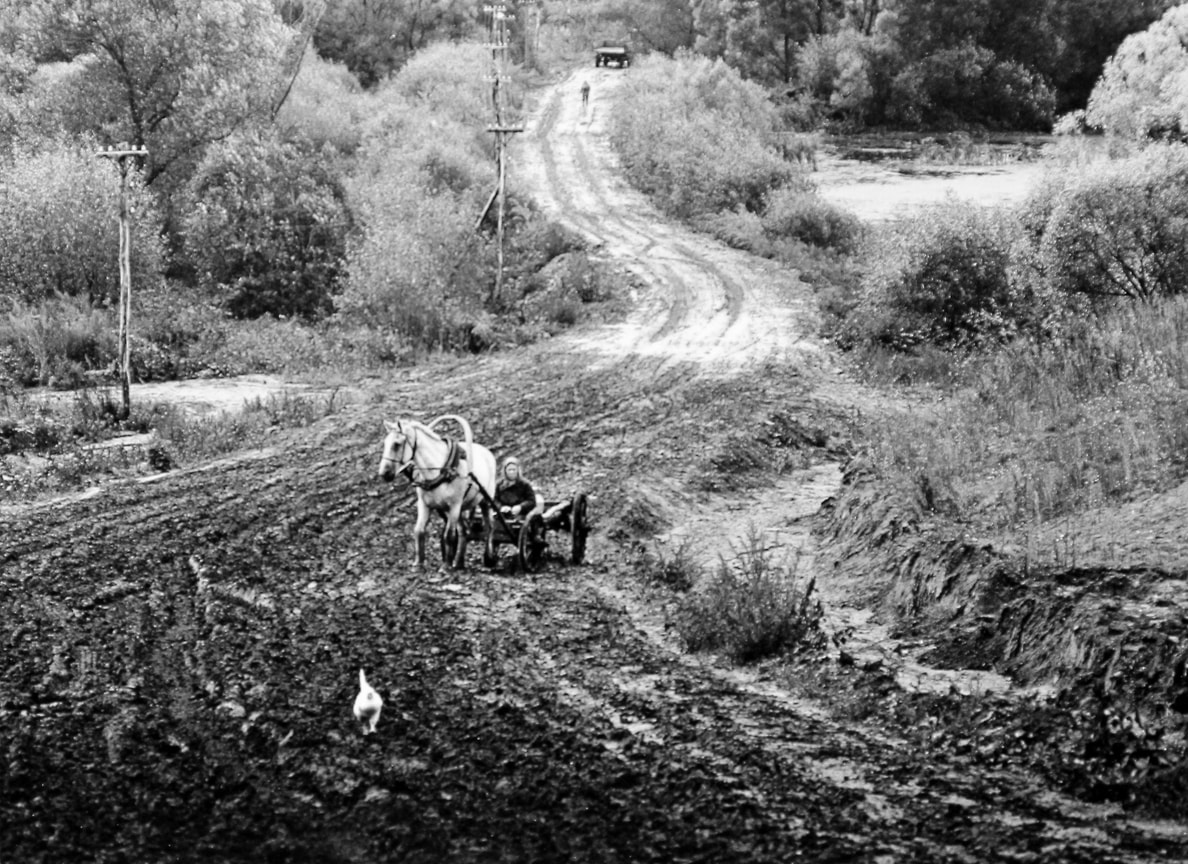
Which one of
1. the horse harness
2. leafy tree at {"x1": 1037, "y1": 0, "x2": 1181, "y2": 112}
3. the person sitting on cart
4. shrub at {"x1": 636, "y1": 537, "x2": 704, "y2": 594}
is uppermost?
leafy tree at {"x1": 1037, "y1": 0, "x2": 1181, "y2": 112}

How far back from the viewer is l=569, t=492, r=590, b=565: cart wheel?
588 inches

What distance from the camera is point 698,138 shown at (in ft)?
170

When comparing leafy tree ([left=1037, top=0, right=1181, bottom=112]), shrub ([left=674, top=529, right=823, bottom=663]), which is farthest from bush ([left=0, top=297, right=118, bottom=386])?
leafy tree ([left=1037, top=0, right=1181, bottom=112])

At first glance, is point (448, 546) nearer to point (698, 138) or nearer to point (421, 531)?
point (421, 531)

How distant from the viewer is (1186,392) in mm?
15492

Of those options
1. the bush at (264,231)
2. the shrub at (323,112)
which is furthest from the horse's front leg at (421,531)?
the shrub at (323,112)

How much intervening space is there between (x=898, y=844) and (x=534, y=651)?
4639 millimetres

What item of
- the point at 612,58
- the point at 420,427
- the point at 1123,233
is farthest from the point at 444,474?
the point at 612,58

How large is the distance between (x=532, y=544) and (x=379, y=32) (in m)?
63.4

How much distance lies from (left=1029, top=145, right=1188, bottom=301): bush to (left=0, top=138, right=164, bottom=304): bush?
2287cm

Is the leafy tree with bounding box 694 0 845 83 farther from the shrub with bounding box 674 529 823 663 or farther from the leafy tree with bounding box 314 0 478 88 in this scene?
the shrub with bounding box 674 529 823 663

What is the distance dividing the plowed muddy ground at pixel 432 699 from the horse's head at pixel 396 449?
5.25 feet

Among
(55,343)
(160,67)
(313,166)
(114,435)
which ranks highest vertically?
(160,67)

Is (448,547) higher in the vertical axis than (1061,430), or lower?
lower
